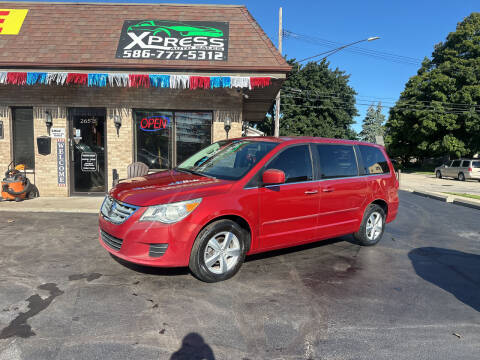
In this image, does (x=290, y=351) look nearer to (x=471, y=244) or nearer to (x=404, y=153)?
(x=471, y=244)

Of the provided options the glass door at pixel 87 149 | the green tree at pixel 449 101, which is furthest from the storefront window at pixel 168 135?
the green tree at pixel 449 101

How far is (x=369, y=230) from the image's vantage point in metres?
5.68

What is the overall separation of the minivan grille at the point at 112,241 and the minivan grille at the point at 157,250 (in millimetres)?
412

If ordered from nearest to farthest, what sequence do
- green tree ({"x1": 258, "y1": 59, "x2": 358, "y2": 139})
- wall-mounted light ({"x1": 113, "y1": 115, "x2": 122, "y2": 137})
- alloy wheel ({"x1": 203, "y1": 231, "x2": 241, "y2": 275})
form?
alloy wheel ({"x1": 203, "y1": 231, "x2": 241, "y2": 275}) < wall-mounted light ({"x1": 113, "y1": 115, "x2": 122, "y2": 137}) < green tree ({"x1": 258, "y1": 59, "x2": 358, "y2": 139})

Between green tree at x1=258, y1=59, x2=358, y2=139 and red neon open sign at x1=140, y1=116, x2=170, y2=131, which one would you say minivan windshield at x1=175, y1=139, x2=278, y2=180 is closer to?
red neon open sign at x1=140, y1=116, x2=170, y2=131

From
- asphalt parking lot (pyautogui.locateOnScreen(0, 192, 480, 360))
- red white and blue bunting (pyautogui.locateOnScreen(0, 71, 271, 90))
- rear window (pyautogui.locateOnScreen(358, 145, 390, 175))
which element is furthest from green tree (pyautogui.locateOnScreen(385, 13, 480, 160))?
asphalt parking lot (pyautogui.locateOnScreen(0, 192, 480, 360))

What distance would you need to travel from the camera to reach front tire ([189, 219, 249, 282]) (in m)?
3.78

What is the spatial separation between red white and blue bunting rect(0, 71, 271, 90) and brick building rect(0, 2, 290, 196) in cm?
58

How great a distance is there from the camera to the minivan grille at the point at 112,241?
382 centimetres

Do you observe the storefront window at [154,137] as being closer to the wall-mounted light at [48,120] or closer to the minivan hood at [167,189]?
the wall-mounted light at [48,120]

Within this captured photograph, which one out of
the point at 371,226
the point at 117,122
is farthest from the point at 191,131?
the point at 371,226

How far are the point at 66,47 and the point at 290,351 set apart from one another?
31.3ft

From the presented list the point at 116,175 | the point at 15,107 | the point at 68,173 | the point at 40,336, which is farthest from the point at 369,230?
the point at 15,107

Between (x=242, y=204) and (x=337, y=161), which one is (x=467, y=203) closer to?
(x=337, y=161)
